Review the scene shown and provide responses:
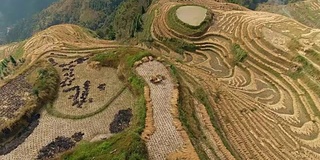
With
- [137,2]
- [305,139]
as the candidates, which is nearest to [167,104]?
[305,139]

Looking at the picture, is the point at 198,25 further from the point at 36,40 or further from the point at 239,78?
the point at 36,40

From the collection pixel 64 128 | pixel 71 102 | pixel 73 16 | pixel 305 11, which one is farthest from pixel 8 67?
pixel 73 16

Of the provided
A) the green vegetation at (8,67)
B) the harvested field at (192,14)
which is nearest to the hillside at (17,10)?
the green vegetation at (8,67)

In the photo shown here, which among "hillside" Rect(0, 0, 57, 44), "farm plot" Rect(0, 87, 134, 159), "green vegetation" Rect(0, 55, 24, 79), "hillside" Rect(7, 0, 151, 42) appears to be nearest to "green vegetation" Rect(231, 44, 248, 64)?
"farm plot" Rect(0, 87, 134, 159)

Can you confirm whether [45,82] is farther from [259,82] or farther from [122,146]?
[259,82]

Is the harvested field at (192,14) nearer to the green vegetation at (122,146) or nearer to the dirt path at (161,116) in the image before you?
the dirt path at (161,116)

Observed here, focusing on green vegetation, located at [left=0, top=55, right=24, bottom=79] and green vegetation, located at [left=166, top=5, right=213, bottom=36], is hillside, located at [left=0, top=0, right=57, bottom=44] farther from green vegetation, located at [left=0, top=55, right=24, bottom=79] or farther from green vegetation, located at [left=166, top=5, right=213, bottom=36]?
green vegetation, located at [left=166, top=5, right=213, bottom=36]
